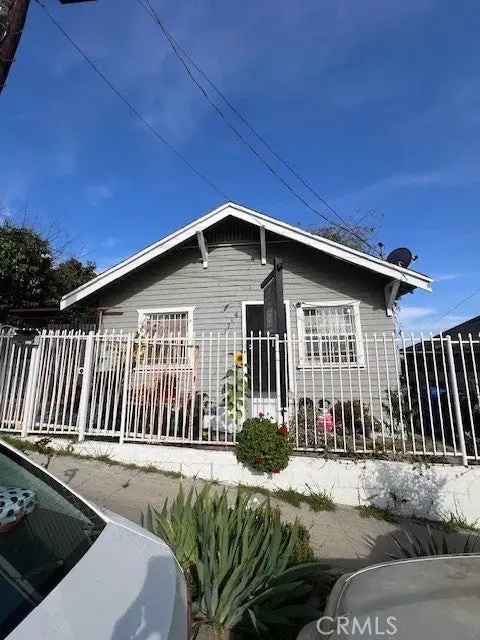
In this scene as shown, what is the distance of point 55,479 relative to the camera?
246 cm

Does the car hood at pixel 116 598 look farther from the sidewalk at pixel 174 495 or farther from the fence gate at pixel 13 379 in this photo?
the fence gate at pixel 13 379

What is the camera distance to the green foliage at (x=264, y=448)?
5.75 metres

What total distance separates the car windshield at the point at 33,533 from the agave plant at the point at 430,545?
2.97m

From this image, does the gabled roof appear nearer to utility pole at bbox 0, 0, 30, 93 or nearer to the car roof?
utility pole at bbox 0, 0, 30, 93

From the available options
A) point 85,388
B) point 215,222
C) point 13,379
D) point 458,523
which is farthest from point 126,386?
point 458,523

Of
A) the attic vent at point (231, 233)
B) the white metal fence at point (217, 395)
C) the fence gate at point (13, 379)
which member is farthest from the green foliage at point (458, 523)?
the attic vent at point (231, 233)

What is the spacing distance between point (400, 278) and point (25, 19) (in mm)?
7768

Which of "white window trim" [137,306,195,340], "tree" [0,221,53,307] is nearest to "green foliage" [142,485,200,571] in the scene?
"white window trim" [137,306,195,340]

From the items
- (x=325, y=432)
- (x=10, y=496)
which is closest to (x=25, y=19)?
(x=10, y=496)

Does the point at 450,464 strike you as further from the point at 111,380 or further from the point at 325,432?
the point at 111,380

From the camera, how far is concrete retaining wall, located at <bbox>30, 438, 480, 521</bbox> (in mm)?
5340

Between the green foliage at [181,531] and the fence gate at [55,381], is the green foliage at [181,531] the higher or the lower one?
the lower one

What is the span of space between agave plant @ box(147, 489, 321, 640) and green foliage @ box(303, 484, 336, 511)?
1904mm

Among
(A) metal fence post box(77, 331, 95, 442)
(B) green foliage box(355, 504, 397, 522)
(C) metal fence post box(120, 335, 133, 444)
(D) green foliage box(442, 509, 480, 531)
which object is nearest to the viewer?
(D) green foliage box(442, 509, 480, 531)
